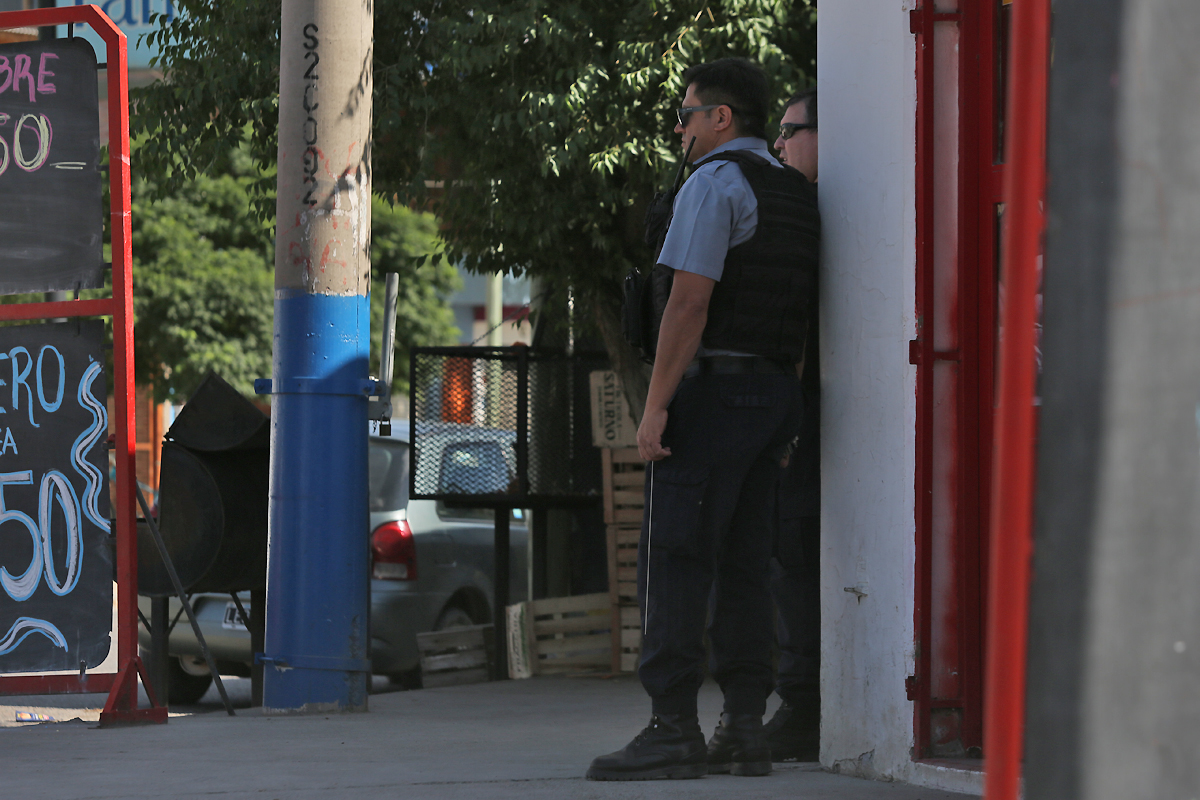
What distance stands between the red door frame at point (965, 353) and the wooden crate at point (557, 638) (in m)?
4.47

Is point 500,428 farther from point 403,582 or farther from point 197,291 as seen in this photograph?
point 197,291

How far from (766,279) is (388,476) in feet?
15.8

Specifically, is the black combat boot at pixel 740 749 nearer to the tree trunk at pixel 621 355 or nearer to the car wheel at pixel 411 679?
the tree trunk at pixel 621 355

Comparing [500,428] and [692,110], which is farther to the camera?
[500,428]

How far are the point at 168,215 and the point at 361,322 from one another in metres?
18.7

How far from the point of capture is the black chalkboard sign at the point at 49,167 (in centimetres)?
529

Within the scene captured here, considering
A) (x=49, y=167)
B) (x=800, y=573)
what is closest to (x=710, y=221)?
(x=800, y=573)

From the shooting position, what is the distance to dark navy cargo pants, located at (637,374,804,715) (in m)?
3.76

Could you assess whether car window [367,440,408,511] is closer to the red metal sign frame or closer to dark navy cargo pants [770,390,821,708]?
the red metal sign frame

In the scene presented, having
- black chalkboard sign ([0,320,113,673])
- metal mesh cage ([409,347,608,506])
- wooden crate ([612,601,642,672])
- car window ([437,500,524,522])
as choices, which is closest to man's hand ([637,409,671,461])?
black chalkboard sign ([0,320,113,673])

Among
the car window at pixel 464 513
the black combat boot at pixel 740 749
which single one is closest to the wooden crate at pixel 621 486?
the car window at pixel 464 513

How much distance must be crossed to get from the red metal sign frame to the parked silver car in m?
2.54

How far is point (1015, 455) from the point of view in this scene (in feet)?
4.95

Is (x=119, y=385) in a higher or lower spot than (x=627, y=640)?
higher
